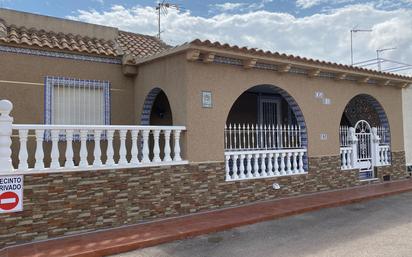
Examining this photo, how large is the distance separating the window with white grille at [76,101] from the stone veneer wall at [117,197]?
2644 millimetres

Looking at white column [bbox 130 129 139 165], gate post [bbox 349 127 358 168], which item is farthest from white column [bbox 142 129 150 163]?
gate post [bbox 349 127 358 168]

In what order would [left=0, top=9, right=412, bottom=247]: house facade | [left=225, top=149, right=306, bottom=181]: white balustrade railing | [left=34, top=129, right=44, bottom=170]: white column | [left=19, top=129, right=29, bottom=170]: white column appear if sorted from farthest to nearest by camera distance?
[left=225, top=149, right=306, bottom=181]: white balustrade railing, [left=0, top=9, right=412, bottom=247]: house facade, [left=34, top=129, right=44, bottom=170]: white column, [left=19, top=129, right=29, bottom=170]: white column

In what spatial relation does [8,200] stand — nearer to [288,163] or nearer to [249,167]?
[249,167]

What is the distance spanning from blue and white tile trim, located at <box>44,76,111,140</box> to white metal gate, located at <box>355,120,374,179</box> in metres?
7.79

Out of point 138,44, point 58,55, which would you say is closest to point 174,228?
point 58,55

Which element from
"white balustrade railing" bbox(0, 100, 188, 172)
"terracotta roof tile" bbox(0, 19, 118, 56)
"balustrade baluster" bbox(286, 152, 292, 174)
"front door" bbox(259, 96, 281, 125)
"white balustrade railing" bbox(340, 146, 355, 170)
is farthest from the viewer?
"front door" bbox(259, 96, 281, 125)

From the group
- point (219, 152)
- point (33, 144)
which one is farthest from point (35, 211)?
point (219, 152)

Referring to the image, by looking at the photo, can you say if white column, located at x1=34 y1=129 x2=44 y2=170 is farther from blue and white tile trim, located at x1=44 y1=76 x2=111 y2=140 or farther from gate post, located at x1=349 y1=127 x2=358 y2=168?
gate post, located at x1=349 y1=127 x2=358 y2=168

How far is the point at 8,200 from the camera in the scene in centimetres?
575

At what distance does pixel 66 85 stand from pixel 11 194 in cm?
365

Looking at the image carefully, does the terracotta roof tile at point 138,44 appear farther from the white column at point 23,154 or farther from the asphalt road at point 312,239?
the asphalt road at point 312,239

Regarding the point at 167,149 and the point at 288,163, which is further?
the point at 288,163

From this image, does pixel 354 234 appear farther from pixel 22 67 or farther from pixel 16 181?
pixel 22 67

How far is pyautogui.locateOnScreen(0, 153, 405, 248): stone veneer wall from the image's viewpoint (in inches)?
237
